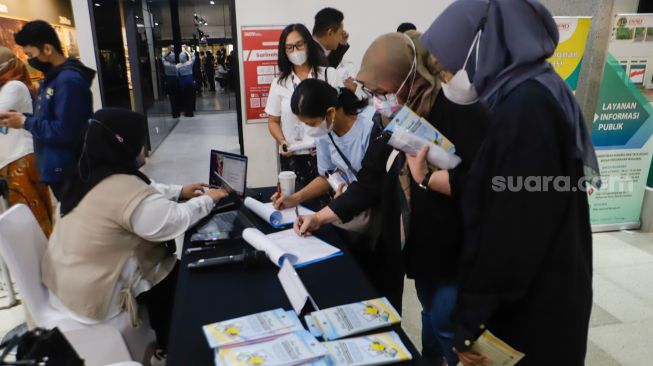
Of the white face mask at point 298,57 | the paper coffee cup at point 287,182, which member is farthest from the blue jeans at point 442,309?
the white face mask at point 298,57

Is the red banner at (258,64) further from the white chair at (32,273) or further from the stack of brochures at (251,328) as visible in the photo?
the stack of brochures at (251,328)

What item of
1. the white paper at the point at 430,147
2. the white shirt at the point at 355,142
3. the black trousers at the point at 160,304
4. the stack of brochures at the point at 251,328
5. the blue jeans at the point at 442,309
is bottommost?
the black trousers at the point at 160,304

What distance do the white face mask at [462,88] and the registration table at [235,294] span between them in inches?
23.8

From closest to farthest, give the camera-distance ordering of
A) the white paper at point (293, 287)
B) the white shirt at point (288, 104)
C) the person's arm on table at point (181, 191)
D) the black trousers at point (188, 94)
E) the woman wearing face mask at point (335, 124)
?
the white paper at point (293, 287), the woman wearing face mask at point (335, 124), the person's arm on table at point (181, 191), the white shirt at point (288, 104), the black trousers at point (188, 94)

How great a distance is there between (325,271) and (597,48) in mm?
3163

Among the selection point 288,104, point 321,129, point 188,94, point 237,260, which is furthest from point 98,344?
point 188,94

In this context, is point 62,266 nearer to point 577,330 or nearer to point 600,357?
point 577,330

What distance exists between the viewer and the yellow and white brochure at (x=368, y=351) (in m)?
0.93

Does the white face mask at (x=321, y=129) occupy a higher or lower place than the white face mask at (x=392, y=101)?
lower

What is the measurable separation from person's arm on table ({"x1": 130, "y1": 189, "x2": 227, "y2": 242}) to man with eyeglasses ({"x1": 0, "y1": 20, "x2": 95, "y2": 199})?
113cm

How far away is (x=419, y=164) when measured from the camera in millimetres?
1184

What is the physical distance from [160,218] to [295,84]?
5.20 ft

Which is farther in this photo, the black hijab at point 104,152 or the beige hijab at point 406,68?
the black hijab at point 104,152

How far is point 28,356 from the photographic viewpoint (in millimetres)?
698
